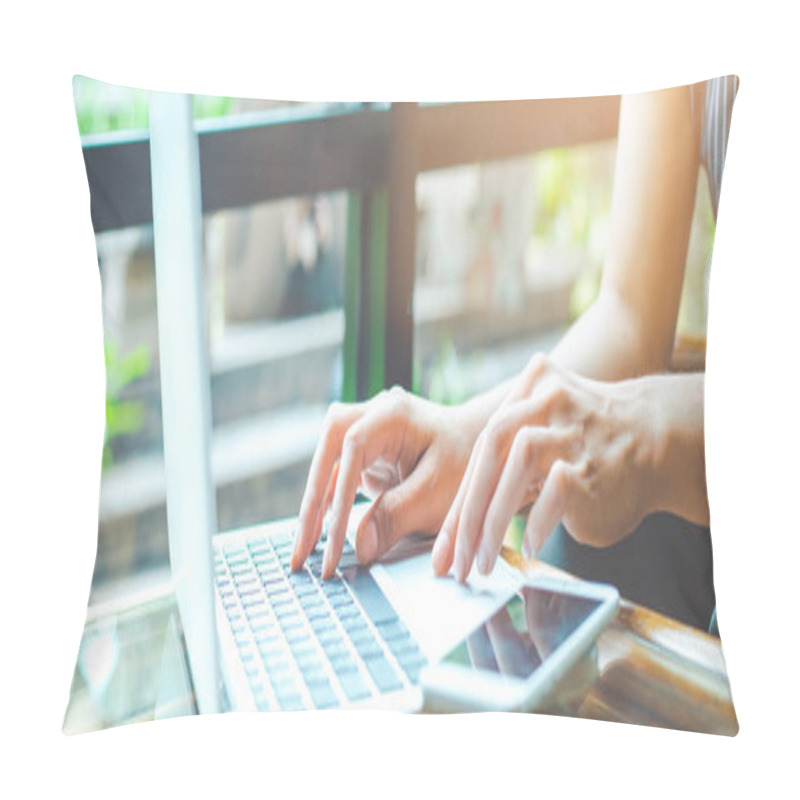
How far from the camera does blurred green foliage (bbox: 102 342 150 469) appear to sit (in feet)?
3.64

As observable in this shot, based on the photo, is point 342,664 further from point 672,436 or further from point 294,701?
point 672,436

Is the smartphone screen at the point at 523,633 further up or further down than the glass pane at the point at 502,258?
further down

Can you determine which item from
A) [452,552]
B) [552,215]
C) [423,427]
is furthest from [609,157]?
[452,552]

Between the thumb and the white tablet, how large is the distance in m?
0.12

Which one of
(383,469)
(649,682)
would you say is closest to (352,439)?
(383,469)

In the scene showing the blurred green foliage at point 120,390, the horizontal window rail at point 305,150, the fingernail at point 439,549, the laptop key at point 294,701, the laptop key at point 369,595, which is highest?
the horizontal window rail at point 305,150

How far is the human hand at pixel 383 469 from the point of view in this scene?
3.76 feet

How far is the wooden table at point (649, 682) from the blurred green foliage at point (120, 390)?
1.37ft

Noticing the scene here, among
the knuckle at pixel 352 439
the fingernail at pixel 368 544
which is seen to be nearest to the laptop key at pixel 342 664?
the fingernail at pixel 368 544

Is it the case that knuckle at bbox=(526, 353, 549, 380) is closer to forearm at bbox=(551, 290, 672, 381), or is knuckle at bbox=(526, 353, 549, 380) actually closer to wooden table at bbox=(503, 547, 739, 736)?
forearm at bbox=(551, 290, 672, 381)

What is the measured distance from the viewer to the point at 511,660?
3.69 feet

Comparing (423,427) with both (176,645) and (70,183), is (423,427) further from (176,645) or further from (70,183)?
(70,183)

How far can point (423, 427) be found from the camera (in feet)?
3.79

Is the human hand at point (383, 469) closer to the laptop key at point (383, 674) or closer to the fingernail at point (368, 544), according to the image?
the fingernail at point (368, 544)
